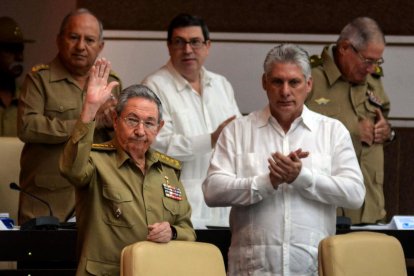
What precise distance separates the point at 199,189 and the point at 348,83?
98 centimetres

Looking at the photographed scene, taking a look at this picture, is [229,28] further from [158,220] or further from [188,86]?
[158,220]

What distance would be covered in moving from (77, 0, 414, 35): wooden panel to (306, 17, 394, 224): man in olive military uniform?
1.29m

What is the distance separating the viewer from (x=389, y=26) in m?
8.20

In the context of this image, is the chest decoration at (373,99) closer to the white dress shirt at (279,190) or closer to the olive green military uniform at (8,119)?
the white dress shirt at (279,190)

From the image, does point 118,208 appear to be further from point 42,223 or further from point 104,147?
point 42,223

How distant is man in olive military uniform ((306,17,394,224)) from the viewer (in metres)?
6.67

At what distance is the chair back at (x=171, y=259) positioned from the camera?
14.8ft

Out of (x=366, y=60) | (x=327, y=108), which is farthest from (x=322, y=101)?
(x=366, y=60)

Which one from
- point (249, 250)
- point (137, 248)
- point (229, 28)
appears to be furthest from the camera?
point (229, 28)

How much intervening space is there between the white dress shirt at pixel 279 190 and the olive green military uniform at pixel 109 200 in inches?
12.6

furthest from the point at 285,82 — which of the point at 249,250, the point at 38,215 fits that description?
the point at 38,215

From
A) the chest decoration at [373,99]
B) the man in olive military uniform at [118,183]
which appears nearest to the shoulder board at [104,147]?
the man in olive military uniform at [118,183]

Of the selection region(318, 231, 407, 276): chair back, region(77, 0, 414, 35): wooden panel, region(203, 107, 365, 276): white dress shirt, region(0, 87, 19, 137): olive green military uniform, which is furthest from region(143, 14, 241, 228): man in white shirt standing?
region(318, 231, 407, 276): chair back

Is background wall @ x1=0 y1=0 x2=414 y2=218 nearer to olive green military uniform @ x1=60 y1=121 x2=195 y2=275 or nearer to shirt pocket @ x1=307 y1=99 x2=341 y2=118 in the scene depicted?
shirt pocket @ x1=307 y1=99 x2=341 y2=118
